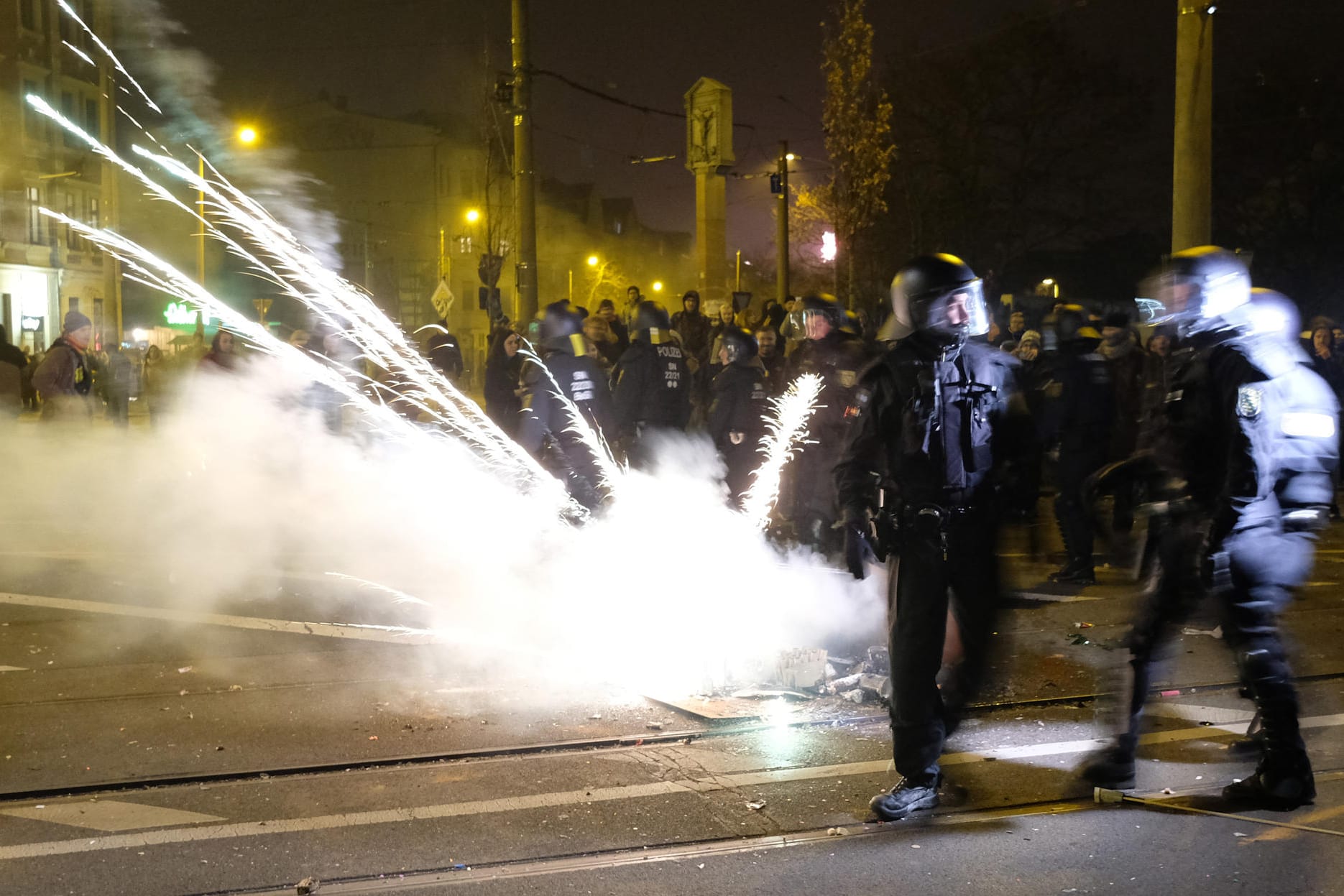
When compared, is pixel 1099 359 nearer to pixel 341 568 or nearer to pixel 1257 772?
pixel 1257 772

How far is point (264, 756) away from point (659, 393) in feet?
19.5

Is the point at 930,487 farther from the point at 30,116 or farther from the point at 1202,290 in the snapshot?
the point at 30,116

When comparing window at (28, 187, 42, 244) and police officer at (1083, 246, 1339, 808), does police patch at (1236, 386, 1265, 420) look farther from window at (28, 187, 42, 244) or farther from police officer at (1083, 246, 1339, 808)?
window at (28, 187, 42, 244)

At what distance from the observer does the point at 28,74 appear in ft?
96.2

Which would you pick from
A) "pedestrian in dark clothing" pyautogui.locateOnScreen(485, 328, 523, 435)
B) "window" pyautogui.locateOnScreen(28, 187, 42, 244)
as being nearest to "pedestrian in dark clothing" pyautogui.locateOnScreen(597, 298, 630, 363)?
"pedestrian in dark clothing" pyautogui.locateOnScreen(485, 328, 523, 435)

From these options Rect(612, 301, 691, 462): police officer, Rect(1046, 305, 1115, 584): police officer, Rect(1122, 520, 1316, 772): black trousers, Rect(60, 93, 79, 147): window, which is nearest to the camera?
Rect(1122, 520, 1316, 772): black trousers

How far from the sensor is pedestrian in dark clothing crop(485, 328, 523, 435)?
11958 millimetres

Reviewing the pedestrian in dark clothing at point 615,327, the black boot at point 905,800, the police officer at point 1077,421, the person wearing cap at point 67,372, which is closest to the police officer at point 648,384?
the pedestrian in dark clothing at point 615,327

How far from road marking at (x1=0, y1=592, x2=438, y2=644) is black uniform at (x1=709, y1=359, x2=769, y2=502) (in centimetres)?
298

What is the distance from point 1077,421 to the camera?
8.77m

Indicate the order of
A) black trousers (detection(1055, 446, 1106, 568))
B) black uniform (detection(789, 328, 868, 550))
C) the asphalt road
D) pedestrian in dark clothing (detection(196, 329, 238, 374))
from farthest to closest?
pedestrian in dark clothing (detection(196, 329, 238, 374)) < black trousers (detection(1055, 446, 1106, 568)) < black uniform (detection(789, 328, 868, 550)) < the asphalt road

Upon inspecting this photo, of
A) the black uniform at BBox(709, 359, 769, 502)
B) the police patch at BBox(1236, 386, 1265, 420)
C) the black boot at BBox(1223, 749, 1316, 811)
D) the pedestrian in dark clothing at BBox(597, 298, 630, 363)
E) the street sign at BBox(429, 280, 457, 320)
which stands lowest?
the black boot at BBox(1223, 749, 1316, 811)

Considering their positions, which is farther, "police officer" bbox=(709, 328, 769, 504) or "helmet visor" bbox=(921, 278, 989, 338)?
"police officer" bbox=(709, 328, 769, 504)

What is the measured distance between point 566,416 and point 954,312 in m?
4.32
